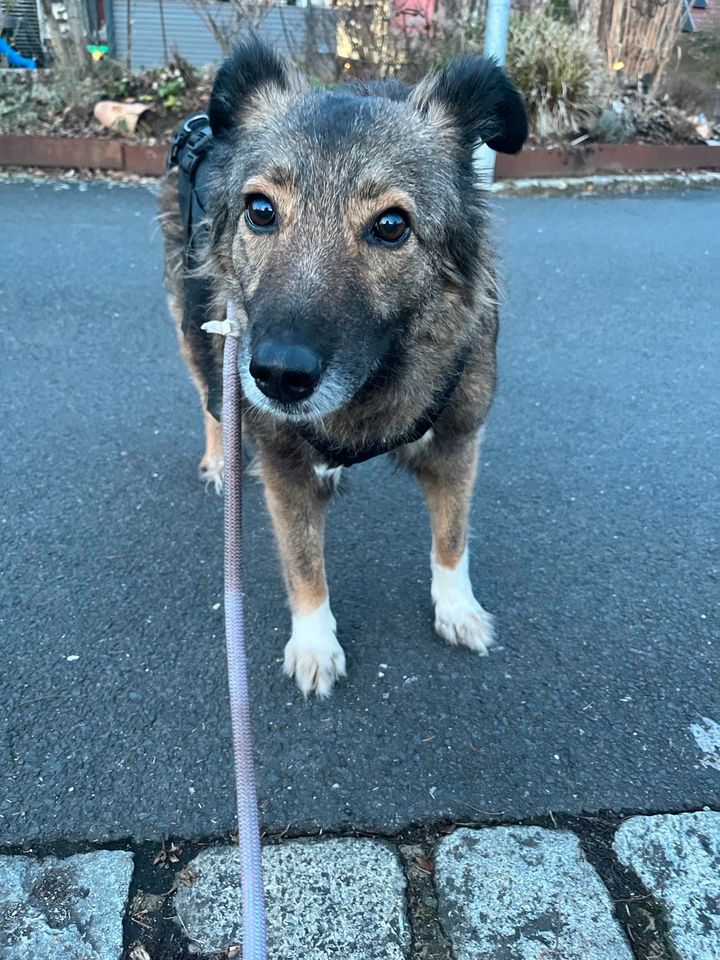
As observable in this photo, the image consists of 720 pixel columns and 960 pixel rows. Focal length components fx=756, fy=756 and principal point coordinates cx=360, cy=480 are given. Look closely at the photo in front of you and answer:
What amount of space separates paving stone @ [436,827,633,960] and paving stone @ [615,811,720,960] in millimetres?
124

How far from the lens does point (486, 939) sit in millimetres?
1631

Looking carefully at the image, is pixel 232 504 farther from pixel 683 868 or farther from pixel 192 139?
pixel 192 139

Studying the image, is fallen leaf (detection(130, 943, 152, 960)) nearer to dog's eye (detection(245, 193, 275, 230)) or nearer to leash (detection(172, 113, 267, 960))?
leash (detection(172, 113, 267, 960))

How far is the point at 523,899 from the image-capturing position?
1704 mm

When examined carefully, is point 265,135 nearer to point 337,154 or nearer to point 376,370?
point 337,154

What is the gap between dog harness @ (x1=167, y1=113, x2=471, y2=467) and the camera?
2.23 m

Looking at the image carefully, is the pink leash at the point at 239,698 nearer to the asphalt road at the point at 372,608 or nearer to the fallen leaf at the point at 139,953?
the fallen leaf at the point at 139,953

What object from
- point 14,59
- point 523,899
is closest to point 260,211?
point 523,899

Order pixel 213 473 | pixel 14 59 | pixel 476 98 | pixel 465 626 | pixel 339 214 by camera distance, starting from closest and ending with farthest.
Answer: pixel 339 214
pixel 476 98
pixel 465 626
pixel 213 473
pixel 14 59

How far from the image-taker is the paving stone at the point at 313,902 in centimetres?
163

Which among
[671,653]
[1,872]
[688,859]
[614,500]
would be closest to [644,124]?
[614,500]

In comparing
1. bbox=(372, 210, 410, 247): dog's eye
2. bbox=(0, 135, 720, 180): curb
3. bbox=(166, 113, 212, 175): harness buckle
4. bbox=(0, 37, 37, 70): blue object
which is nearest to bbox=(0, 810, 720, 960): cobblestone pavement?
bbox=(372, 210, 410, 247): dog's eye

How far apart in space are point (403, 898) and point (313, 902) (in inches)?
8.0

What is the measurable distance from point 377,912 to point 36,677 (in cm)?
129
